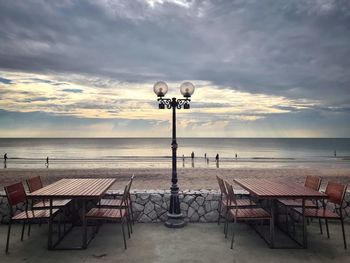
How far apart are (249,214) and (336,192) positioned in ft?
4.77

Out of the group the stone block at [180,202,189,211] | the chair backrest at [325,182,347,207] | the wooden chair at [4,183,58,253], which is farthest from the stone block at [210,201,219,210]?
the wooden chair at [4,183,58,253]

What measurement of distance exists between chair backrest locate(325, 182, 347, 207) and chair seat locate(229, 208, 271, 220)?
109 cm

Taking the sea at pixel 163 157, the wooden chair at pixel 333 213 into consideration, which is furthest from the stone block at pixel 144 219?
the sea at pixel 163 157

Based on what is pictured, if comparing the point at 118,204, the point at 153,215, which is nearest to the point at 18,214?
the point at 118,204

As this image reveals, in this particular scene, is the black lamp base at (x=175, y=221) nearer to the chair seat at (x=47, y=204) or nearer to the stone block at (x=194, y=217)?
the stone block at (x=194, y=217)

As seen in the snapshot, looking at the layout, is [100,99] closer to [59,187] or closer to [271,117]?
[271,117]

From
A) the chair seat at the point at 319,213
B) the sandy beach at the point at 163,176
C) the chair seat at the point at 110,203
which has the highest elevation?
the chair seat at the point at 319,213

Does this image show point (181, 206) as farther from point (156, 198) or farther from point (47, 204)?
point (47, 204)

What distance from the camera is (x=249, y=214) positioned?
4.95 metres

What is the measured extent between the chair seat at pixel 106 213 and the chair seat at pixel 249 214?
184 cm

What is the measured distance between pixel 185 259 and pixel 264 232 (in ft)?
6.52

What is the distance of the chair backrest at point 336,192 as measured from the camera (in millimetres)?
4734

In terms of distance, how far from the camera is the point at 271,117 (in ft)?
289

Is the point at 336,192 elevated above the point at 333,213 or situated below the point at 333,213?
above
